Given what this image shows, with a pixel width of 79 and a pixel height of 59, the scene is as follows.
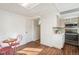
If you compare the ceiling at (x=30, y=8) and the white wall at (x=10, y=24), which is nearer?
the ceiling at (x=30, y=8)

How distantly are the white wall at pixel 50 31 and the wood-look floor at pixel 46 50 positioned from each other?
0.11 m

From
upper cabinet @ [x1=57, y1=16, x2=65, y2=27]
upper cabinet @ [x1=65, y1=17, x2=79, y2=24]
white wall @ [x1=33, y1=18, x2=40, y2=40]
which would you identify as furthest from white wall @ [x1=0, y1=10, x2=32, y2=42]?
upper cabinet @ [x1=65, y1=17, x2=79, y2=24]

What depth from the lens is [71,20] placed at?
1863mm

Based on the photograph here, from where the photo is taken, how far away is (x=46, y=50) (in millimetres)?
1857

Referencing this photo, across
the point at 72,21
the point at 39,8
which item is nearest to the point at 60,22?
the point at 72,21

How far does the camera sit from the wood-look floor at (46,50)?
1765mm

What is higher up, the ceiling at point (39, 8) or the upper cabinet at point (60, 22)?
the ceiling at point (39, 8)

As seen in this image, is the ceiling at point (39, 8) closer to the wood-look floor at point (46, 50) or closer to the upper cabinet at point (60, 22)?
the upper cabinet at point (60, 22)

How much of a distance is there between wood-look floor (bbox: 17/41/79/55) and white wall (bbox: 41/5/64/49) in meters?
0.11

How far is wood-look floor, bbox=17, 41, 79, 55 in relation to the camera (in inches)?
69.5

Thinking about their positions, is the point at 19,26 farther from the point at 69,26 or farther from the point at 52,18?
the point at 69,26

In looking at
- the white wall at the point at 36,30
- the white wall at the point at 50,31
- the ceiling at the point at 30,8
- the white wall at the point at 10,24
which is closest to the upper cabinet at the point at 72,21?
the white wall at the point at 50,31

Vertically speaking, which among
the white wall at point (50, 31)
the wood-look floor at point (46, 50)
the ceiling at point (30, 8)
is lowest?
the wood-look floor at point (46, 50)

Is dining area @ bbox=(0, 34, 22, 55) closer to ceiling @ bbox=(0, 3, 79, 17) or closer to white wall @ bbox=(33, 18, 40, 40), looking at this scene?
white wall @ bbox=(33, 18, 40, 40)
